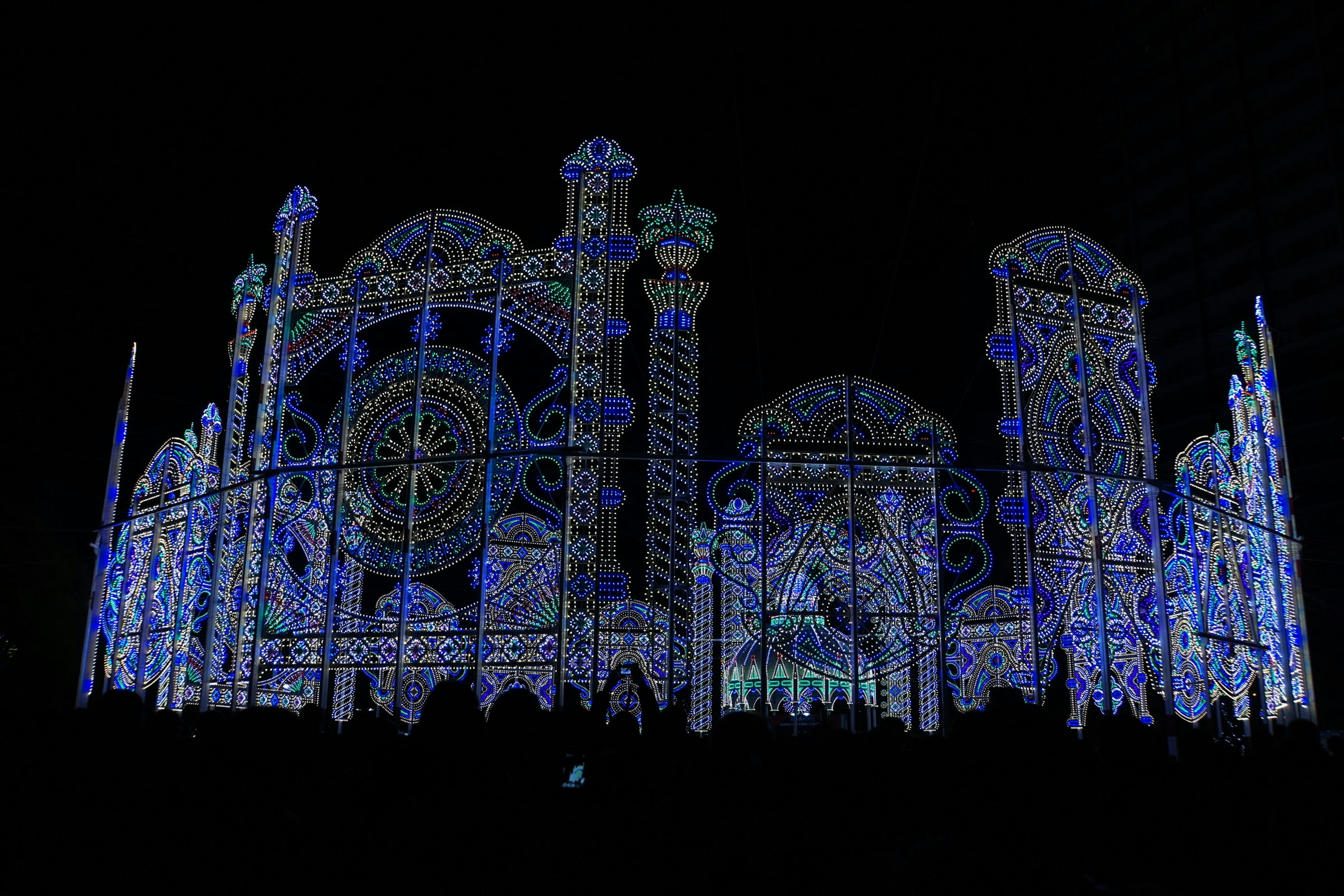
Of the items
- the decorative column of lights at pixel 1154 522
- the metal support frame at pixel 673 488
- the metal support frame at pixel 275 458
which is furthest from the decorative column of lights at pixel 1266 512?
the metal support frame at pixel 275 458

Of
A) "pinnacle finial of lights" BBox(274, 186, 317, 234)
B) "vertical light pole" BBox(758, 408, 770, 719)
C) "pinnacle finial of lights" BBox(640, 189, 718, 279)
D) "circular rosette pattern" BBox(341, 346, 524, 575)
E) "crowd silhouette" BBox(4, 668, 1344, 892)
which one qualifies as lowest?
"crowd silhouette" BBox(4, 668, 1344, 892)

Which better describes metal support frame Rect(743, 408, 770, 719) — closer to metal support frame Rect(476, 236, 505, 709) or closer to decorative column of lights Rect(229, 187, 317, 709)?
metal support frame Rect(476, 236, 505, 709)

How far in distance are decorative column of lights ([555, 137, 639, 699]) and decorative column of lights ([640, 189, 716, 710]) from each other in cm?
38

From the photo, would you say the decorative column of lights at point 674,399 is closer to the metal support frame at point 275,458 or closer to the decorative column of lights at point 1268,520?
the metal support frame at point 275,458

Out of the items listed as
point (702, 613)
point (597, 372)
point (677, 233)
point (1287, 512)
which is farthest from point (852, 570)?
point (1287, 512)

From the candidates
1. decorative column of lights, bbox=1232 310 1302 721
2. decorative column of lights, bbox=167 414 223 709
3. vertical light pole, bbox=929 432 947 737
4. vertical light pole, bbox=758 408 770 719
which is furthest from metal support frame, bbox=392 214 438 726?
decorative column of lights, bbox=1232 310 1302 721

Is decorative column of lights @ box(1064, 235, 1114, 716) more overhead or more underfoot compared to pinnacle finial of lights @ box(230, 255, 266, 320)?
more underfoot

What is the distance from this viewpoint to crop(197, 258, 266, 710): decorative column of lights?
1485cm

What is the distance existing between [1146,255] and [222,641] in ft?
130

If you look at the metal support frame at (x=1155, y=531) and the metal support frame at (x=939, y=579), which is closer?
the metal support frame at (x=939, y=579)

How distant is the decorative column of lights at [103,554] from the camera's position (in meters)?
16.4

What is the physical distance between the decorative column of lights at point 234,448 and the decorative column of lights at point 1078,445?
10326 millimetres

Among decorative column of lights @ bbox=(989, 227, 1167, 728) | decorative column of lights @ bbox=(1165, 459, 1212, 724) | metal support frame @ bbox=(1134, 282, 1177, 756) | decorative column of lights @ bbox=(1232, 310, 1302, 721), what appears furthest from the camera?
decorative column of lights @ bbox=(1232, 310, 1302, 721)

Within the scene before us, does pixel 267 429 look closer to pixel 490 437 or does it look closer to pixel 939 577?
pixel 490 437
